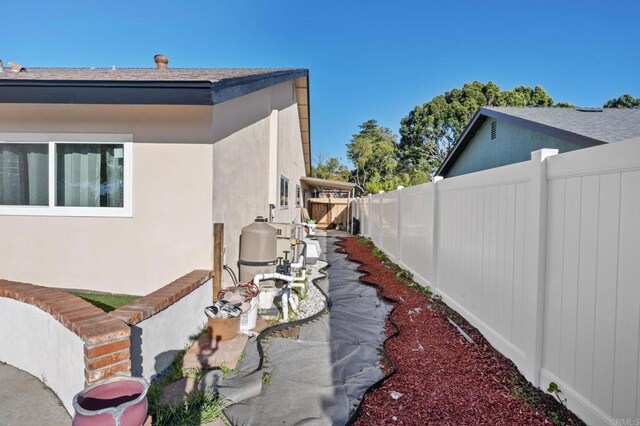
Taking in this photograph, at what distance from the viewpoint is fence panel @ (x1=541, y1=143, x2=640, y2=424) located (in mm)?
2191

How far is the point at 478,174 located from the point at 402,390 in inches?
115

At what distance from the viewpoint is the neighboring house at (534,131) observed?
26.4ft

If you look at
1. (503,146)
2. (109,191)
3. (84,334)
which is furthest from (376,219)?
(84,334)

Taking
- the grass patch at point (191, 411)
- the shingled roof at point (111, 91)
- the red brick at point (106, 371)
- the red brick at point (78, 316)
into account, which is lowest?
the grass patch at point (191, 411)

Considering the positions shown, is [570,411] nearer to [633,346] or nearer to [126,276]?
[633,346]

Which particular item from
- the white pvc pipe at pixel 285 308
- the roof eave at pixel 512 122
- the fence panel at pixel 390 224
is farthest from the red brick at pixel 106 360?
the roof eave at pixel 512 122

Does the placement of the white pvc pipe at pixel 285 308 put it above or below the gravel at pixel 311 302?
above

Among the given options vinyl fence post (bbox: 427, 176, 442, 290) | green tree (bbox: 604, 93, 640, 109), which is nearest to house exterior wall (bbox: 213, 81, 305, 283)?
vinyl fence post (bbox: 427, 176, 442, 290)

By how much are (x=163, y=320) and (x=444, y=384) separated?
2777mm

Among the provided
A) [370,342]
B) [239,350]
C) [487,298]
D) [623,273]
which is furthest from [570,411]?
[239,350]

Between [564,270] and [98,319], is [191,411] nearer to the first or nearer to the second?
[98,319]

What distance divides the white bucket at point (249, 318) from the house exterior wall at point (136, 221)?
2.79ft

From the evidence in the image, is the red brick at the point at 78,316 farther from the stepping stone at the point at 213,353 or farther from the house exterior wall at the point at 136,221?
the house exterior wall at the point at 136,221

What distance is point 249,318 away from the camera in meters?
4.75
